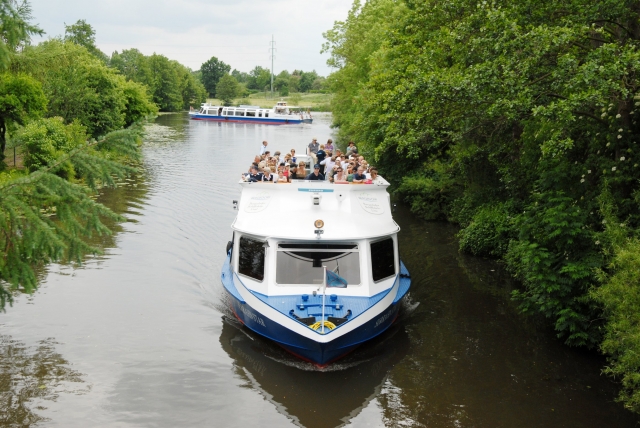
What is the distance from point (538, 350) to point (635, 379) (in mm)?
4188

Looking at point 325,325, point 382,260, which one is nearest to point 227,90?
point 382,260

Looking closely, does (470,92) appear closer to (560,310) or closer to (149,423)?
(560,310)

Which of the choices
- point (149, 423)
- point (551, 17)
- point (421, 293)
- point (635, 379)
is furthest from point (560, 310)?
point (149, 423)

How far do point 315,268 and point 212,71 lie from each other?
165630 mm

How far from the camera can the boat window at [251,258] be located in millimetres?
14883

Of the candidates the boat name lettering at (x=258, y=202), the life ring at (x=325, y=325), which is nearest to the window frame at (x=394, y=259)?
the life ring at (x=325, y=325)

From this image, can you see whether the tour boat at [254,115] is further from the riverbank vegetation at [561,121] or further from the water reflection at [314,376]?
the water reflection at [314,376]

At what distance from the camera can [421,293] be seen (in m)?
18.8

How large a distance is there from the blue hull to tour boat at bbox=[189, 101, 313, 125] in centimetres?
7948

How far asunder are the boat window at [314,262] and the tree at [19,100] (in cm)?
1908

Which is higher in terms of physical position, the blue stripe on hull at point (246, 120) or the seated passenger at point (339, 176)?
the blue stripe on hull at point (246, 120)

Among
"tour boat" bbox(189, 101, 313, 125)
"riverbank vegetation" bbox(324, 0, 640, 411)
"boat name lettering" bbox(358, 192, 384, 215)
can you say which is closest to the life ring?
"boat name lettering" bbox(358, 192, 384, 215)

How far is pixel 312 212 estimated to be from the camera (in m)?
15.3

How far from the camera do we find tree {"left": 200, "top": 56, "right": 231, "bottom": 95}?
171900 millimetres
